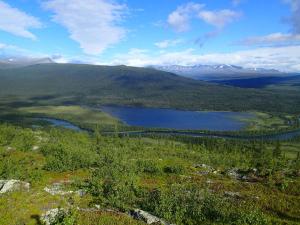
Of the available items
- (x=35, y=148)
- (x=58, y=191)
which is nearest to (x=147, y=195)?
(x=58, y=191)

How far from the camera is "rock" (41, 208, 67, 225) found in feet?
188

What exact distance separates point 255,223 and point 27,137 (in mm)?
153980

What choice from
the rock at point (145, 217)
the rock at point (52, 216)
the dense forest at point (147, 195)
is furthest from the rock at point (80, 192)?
the rock at point (145, 217)

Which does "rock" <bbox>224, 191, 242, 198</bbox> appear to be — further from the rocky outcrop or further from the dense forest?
the rocky outcrop

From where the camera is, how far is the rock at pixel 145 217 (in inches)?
2411

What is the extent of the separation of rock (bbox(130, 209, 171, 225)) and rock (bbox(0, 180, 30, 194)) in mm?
30100

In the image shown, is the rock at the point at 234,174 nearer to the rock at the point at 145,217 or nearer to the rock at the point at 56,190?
the rock at the point at 145,217

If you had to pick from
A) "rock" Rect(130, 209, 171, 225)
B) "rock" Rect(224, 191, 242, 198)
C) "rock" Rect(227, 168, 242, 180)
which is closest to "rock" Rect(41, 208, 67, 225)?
"rock" Rect(130, 209, 171, 225)

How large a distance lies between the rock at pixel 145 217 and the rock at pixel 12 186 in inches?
1185

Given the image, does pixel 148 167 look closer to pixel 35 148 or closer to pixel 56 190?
pixel 56 190

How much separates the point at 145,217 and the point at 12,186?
34.7 meters

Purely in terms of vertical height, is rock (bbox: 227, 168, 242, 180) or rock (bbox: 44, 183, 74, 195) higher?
rock (bbox: 44, 183, 74, 195)

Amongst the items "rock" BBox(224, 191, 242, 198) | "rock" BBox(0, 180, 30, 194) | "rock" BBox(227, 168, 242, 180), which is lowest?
"rock" BBox(227, 168, 242, 180)

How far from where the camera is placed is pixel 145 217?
6253 cm
